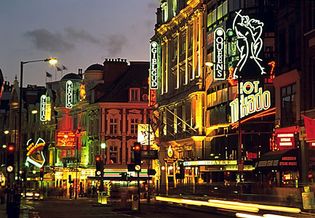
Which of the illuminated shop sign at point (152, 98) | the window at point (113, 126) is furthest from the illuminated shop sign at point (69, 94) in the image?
the illuminated shop sign at point (152, 98)

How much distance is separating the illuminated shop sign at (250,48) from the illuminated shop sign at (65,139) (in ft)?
158

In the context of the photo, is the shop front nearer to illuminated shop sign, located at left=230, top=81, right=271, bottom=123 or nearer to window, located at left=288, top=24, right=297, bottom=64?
illuminated shop sign, located at left=230, top=81, right=271, bottom=123

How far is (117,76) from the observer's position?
104 metres

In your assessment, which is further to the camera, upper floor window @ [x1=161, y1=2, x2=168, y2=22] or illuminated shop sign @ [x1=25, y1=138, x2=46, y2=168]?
illuminated shop sign @ [x1=25, y1=138, x2=46, y2=168]

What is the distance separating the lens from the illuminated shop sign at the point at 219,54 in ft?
207

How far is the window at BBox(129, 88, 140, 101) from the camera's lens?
99.5 m

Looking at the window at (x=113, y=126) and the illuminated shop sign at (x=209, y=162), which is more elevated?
the window at (x=113, y=126)

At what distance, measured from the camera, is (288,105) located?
49.3 m

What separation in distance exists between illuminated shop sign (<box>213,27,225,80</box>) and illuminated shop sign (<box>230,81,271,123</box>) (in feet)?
11.6

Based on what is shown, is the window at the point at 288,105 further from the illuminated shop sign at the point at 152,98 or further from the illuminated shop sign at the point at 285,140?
the illuminated shop sign at the point at 152,98

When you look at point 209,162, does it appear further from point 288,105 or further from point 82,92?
point 82,92

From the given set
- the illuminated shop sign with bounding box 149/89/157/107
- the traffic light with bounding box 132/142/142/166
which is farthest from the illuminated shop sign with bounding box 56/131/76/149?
the traffic light with bounding box 132/142/142/166

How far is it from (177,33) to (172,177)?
54.5 feet

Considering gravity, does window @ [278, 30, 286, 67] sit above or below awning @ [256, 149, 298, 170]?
above
